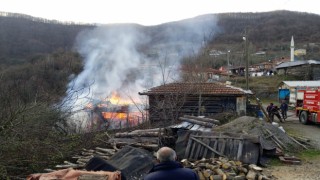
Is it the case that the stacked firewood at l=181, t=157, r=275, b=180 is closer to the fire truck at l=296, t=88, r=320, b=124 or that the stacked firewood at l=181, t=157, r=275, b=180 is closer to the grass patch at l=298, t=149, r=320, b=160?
the grass patch at l=298, t=149, r=320, b=160

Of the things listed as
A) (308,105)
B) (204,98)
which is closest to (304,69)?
(308,105)

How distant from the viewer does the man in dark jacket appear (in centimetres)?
443

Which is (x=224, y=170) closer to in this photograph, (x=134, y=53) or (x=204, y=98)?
(x=204, y=98)

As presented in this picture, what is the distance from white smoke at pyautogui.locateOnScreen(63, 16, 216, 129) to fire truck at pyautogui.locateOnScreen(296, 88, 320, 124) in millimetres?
10964

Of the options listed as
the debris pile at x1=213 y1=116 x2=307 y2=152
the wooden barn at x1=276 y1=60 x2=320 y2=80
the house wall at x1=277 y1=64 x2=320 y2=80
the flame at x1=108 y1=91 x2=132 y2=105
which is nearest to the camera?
the debris pile at x1=213 y1=116 x2=307 y2=152

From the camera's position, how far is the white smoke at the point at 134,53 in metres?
38.0

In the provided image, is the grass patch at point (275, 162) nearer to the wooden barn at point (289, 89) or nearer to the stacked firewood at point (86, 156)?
the stacked firewood at point (86, 156)

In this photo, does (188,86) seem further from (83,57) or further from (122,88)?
(83,57)

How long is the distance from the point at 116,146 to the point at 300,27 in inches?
3936

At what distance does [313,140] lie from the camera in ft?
59.5

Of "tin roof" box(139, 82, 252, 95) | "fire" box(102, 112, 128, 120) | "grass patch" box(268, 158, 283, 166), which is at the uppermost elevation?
"tin roof" box(139, 82, 252, 95)

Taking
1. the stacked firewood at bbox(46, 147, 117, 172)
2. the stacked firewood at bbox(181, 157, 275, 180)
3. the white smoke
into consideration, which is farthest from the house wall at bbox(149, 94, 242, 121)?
the stacked firewood at bbox(181, 157, 275, 180)

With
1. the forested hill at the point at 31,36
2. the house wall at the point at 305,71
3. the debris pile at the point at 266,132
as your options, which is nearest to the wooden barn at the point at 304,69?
the house wall at the point at 305,71

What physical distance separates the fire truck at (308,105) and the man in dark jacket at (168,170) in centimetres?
2045
